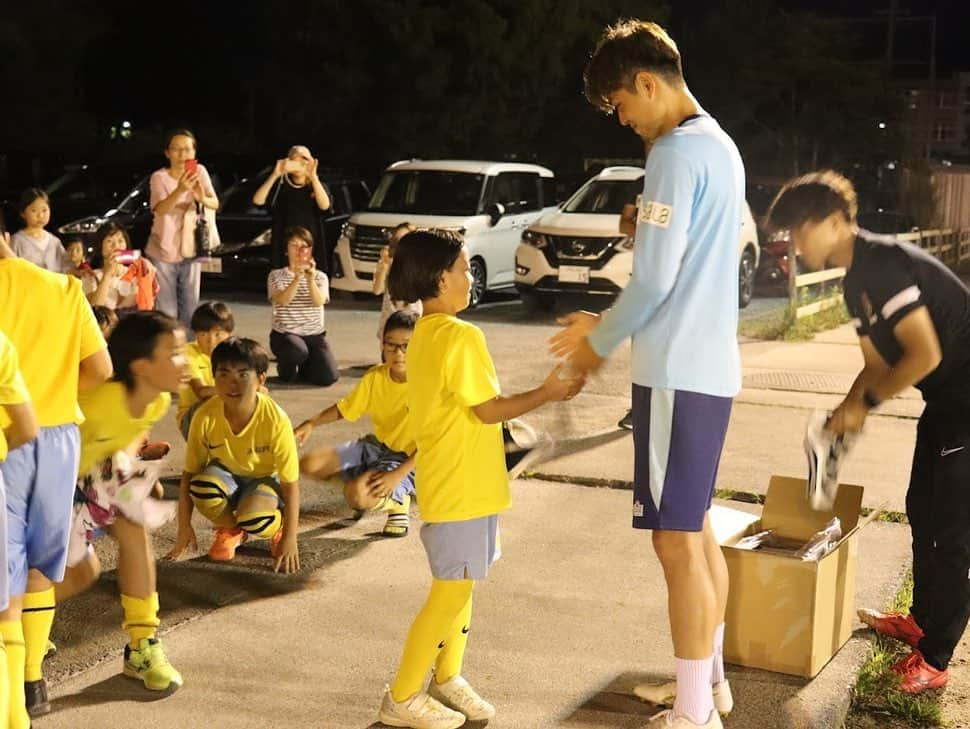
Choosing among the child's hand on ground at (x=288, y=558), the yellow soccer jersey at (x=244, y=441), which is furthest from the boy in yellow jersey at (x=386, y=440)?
the child's hand on ground at (x=288, y=558)

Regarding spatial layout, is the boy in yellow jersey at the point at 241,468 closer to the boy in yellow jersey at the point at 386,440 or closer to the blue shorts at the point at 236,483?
the blue shorts at the point at 236,483

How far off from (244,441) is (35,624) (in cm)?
191

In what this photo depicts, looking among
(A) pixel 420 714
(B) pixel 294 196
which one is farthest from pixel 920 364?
(B) pixel 294 196

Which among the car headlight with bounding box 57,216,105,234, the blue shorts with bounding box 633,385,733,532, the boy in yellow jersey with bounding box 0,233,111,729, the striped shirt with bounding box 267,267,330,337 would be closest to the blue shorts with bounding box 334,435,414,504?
the boy in yellow jersey with bounding box 0,233,111,729

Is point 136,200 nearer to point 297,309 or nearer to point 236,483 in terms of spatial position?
point 297,309

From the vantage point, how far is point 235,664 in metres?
4.79

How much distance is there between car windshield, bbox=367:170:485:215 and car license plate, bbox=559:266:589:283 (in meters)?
1.63

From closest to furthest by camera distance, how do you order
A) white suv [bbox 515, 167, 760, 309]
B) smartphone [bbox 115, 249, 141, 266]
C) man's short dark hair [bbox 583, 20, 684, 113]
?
man's short dark hair [bbox 583, 20, 684, 113]
smartphone [bbox 115, 249, 141, 266]
white suv [bbox 515, 167, 760, 309]

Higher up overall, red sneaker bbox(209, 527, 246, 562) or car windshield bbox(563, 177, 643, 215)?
car windshield bbox(563, 177, 643, 215)

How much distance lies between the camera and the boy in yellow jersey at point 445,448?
13.3ft

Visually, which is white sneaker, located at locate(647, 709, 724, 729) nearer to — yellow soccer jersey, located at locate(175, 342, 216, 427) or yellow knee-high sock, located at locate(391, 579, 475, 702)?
yellow knee-high sock, located at locate(391, 579, 475, 702)

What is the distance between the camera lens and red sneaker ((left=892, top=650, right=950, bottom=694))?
15.2 feet

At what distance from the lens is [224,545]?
602 centimetres

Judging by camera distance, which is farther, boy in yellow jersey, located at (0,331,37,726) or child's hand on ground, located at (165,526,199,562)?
child's hand on ground, located at (165,526,199,562)
